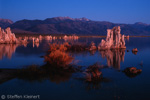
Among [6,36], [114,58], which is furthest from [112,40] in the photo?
[6,36]

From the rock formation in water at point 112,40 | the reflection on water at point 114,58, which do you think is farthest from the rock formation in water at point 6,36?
the reflection on water at point 114,58

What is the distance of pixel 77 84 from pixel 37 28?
113 metres

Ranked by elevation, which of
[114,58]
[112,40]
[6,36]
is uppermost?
[6,36]

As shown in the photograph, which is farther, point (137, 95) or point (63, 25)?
point (63, 25)

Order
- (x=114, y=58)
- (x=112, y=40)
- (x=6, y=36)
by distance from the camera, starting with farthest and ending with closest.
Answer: (x=6, y=36)
(x=112, y=40)
(x=114, y=58)

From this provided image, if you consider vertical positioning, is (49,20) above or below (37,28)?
above

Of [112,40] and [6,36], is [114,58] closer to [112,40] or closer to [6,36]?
[112,40]

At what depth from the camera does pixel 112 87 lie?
7422 mm

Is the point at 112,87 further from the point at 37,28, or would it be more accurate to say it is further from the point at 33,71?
the point at 37,28

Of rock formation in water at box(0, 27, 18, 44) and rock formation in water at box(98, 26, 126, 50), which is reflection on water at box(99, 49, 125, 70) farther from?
rock formation in water at box(0, 27, 18, 44)

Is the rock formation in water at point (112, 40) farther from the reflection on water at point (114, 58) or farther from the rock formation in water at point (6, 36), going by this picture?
the rock formation in water at point (6, 36)

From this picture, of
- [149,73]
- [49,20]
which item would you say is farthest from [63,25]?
[149,73]

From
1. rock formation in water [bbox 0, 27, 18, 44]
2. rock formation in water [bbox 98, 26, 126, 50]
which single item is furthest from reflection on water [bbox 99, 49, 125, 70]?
rock formation in water [bbox 0, 27, 18, 44]

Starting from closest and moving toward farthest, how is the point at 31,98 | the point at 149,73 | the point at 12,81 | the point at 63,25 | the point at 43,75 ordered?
the point at 31,98
the point at 12,81
the point at 43,75
the point at 149,73
the point at 63,25
